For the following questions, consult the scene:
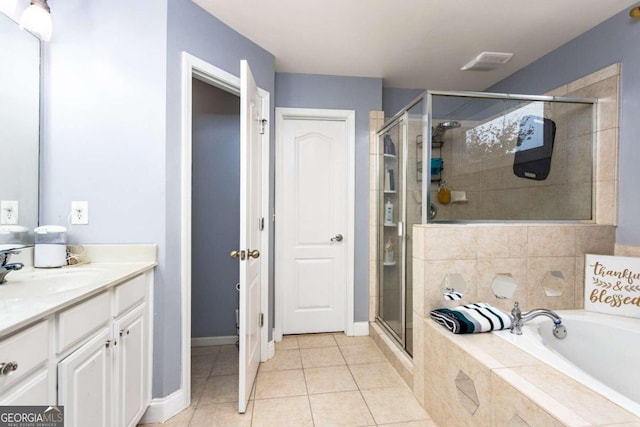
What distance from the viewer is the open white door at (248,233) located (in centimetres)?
173

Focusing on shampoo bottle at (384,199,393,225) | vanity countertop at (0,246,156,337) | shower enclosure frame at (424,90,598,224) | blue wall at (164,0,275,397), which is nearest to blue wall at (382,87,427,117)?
shampoo bottle at (384,199,393,225)

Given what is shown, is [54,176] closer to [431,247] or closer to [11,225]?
[11,225]

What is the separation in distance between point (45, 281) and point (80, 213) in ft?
1.72

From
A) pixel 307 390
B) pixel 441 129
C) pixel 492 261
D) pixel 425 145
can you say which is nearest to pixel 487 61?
pixel 441 129

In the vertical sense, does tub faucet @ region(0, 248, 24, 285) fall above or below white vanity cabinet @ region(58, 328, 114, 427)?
above

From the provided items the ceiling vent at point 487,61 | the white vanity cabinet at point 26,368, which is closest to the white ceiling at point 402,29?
the ceiling vent at point 487,61

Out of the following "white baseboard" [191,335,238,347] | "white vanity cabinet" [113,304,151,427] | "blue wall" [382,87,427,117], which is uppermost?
"blue wall" [382,87,427,117]

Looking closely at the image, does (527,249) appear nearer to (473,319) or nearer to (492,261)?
(492,261)

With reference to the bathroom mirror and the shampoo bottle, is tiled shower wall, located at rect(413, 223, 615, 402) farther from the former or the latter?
the bathroom mirror

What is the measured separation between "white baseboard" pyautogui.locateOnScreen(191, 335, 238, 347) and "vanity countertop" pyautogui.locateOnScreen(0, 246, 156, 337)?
1299mm

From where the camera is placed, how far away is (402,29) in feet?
7.05

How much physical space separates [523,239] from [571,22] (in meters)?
1.54

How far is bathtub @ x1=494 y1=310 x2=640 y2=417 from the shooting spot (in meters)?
1.53

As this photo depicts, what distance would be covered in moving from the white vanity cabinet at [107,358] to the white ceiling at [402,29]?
5.92ft
